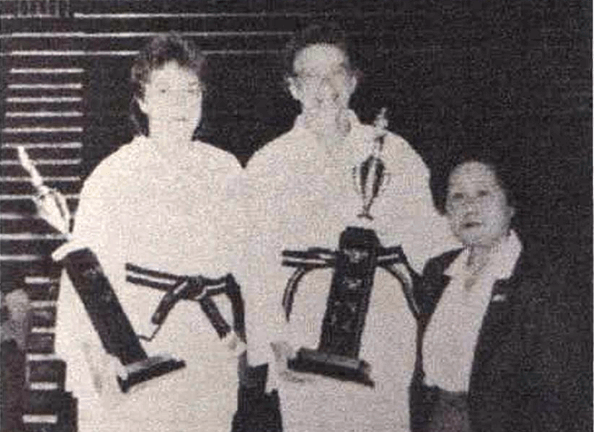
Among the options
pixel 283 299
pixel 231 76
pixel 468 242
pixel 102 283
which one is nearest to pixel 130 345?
pixel 102 283

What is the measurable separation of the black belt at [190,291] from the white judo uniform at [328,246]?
1.5 inches

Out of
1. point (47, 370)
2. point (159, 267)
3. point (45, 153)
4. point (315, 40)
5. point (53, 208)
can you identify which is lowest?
point (47, 370)

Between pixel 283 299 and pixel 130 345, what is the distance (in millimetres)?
314

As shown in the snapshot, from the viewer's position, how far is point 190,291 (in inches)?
81.7

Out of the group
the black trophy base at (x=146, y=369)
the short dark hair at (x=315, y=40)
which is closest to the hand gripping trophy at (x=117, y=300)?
the black trophy base at (x=146, y=369)

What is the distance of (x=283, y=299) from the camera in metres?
2.08

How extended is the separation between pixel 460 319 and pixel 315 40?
24.6 inches

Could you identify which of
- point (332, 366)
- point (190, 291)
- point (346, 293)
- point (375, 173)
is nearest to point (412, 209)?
point (375, 173)

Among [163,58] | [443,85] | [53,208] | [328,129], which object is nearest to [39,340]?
[53,208]

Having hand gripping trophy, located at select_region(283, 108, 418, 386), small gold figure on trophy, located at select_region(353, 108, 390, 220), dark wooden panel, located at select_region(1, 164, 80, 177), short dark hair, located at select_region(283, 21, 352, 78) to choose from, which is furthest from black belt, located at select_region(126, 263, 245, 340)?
short dark hair, located at select_region(283, 21, 352, 78)

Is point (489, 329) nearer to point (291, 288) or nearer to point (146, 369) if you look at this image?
point (291, 288)

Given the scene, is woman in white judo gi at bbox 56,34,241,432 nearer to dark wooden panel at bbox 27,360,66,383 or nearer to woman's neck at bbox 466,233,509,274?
dark wooden panel at bbox 27,360,66,383

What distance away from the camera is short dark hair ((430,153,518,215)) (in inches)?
82.4

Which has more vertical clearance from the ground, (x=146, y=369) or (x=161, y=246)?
(x=161, y=246)
